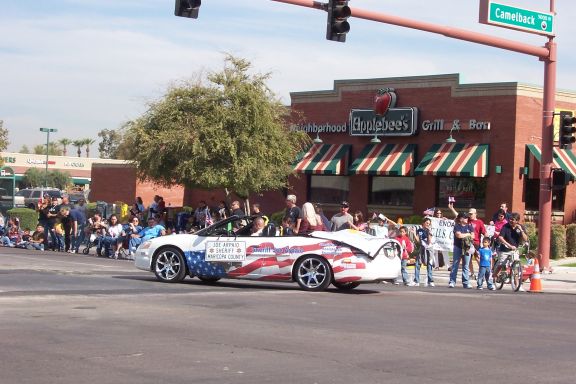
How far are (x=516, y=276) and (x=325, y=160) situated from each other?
18.2 metres

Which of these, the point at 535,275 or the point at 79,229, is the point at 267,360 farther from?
the point at 79,229

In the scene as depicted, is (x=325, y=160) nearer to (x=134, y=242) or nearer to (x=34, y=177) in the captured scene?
(x=134, y=242)

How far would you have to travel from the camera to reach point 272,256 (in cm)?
1761

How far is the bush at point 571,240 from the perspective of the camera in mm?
31484

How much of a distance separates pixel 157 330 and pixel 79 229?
62.4 ft

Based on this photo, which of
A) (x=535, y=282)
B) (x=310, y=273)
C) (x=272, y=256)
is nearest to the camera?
(x=310, y=273)

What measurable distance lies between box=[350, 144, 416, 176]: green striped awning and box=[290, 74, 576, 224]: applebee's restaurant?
0.05 m

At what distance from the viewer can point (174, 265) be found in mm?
18219

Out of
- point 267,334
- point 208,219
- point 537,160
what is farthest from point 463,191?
point 267,334

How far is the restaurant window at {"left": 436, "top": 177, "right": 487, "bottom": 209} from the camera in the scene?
1335 inches

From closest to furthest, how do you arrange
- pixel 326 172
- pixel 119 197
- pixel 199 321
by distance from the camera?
pixel 199 321
pixel 326 172
pixel 119 197

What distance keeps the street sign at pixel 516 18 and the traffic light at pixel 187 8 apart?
7699 mm

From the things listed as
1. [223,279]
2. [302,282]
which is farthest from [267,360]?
[223,279]

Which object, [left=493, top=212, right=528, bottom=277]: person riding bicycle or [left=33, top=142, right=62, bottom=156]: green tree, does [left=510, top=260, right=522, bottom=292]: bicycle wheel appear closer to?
[left=493, top=212, right=528, bottom=277]: person riding bicycle
